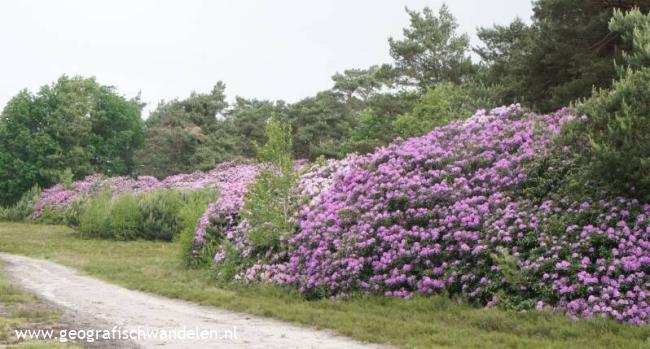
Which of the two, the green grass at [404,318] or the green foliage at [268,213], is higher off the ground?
the green foliage at [268,213]

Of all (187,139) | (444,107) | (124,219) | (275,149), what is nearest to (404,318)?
(275,149)

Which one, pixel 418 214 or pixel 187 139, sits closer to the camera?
pixel 418 214

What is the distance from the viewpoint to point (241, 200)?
60.1ft

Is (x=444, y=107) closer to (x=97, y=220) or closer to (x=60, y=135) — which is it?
(x=97, y=220)

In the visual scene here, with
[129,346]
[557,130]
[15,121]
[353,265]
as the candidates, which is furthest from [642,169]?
[15,121]

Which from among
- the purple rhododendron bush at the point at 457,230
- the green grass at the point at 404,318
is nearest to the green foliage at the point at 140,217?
the purple rhododendron bush at the point at 457,230

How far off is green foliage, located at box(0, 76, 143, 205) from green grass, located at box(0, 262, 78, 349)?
35.3 metres

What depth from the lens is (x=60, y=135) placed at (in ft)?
171

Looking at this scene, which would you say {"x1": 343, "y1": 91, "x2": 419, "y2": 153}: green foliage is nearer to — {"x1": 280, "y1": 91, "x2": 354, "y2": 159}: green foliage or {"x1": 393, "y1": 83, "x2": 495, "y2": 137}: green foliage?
{"x1": 393, "y1": 83, "x2": 495, "y2": 137}: green foliage

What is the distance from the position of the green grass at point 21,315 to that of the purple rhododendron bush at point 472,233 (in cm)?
473

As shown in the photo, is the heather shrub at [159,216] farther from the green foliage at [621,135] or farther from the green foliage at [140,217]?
the green foliage at [621,135]

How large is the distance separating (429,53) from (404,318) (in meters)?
33.7

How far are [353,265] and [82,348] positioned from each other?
18.7ft

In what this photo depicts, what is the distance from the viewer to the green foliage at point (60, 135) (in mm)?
49031
